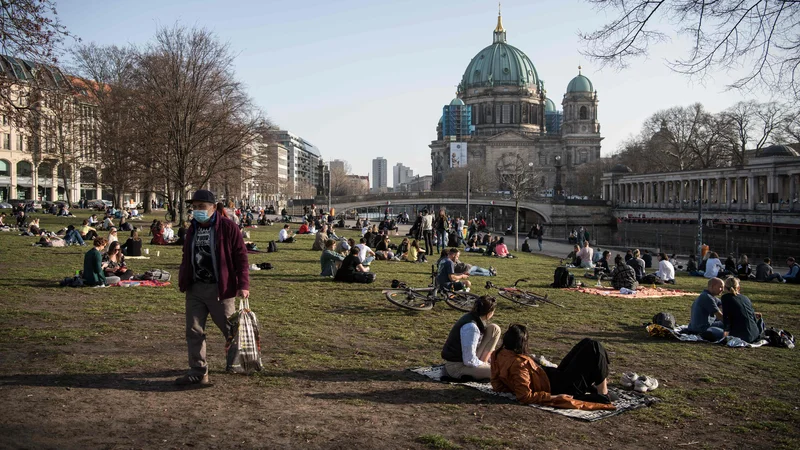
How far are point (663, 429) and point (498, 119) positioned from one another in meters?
137

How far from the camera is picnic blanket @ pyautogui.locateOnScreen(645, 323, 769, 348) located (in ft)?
34.2

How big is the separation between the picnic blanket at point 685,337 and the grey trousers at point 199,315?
22.8ft

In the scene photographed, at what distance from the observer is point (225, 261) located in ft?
23.0

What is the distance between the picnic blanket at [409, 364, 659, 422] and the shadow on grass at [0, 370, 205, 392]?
2.58 meters

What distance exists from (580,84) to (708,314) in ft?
391

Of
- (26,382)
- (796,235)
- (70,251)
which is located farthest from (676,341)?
(796,235)

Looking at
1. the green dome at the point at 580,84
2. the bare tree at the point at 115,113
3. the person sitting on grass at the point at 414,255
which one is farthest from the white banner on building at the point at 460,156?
the person sitting on grass at the point at 414,255

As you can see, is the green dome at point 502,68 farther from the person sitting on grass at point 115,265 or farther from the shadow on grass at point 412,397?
the shadow on grass at point 412,397

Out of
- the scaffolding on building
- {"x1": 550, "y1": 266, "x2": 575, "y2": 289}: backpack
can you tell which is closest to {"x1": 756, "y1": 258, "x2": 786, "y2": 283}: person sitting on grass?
{"x1": 550, "y1": 266, "x2": 575, "y2": 289}: backpack

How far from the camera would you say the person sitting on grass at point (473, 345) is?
299 inches

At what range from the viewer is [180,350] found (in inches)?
337

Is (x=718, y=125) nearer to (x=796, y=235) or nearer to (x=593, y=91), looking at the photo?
(x=796, y=235)

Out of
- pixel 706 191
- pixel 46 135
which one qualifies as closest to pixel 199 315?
pixel 46 135

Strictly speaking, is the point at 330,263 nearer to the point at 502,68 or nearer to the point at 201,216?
the point at 201,216
